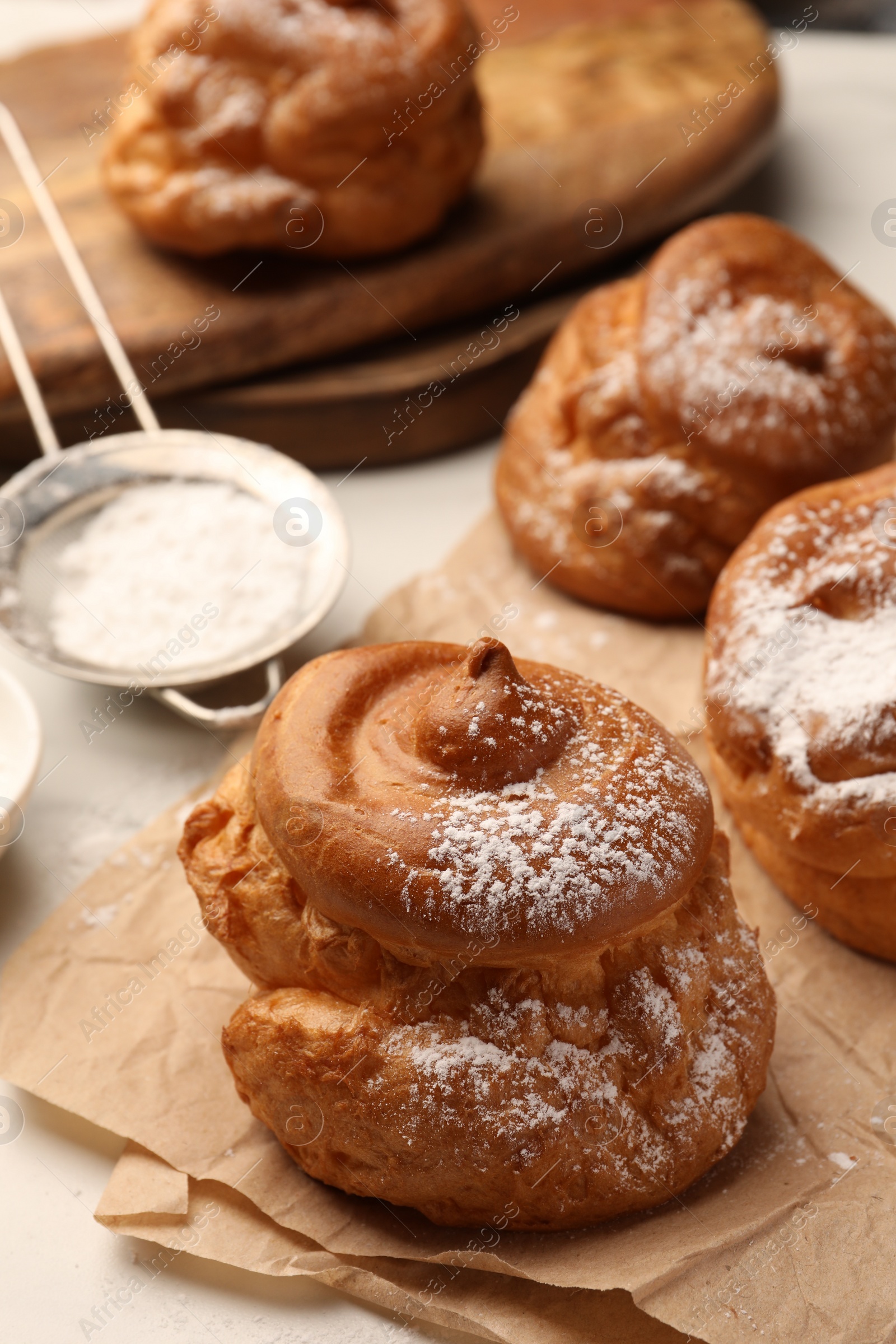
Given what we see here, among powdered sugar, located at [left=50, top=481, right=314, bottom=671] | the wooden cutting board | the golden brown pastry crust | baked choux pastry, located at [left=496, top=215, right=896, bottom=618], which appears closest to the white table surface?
powdered sugar, located at [left=50, top=481, right=314, bottom=671]

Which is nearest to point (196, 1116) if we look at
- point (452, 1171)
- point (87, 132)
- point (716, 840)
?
point (452, 1171)

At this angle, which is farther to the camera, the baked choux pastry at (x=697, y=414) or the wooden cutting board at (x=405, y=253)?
the wooden cutting board at (x=405, y=253)

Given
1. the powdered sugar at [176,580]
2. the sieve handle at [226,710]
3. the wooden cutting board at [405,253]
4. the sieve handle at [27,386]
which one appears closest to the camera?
the sieve handle at [226,710]

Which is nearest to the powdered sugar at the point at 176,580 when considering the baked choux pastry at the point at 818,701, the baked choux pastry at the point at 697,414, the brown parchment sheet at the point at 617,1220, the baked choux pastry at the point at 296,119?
the brown parchment sheet at the point at 617,1220

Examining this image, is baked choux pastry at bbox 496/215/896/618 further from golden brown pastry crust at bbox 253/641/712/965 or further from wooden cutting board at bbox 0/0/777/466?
golden brown pastry crust at bbox 253/641/712/965

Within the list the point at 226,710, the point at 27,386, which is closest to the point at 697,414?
the point at 226,710

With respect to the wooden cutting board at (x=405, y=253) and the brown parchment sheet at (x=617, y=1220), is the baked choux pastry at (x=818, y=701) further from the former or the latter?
the wooden cutting board at (x=405, y=253)

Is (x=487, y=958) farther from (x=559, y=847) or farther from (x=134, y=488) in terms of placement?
(x=134, y=488)
